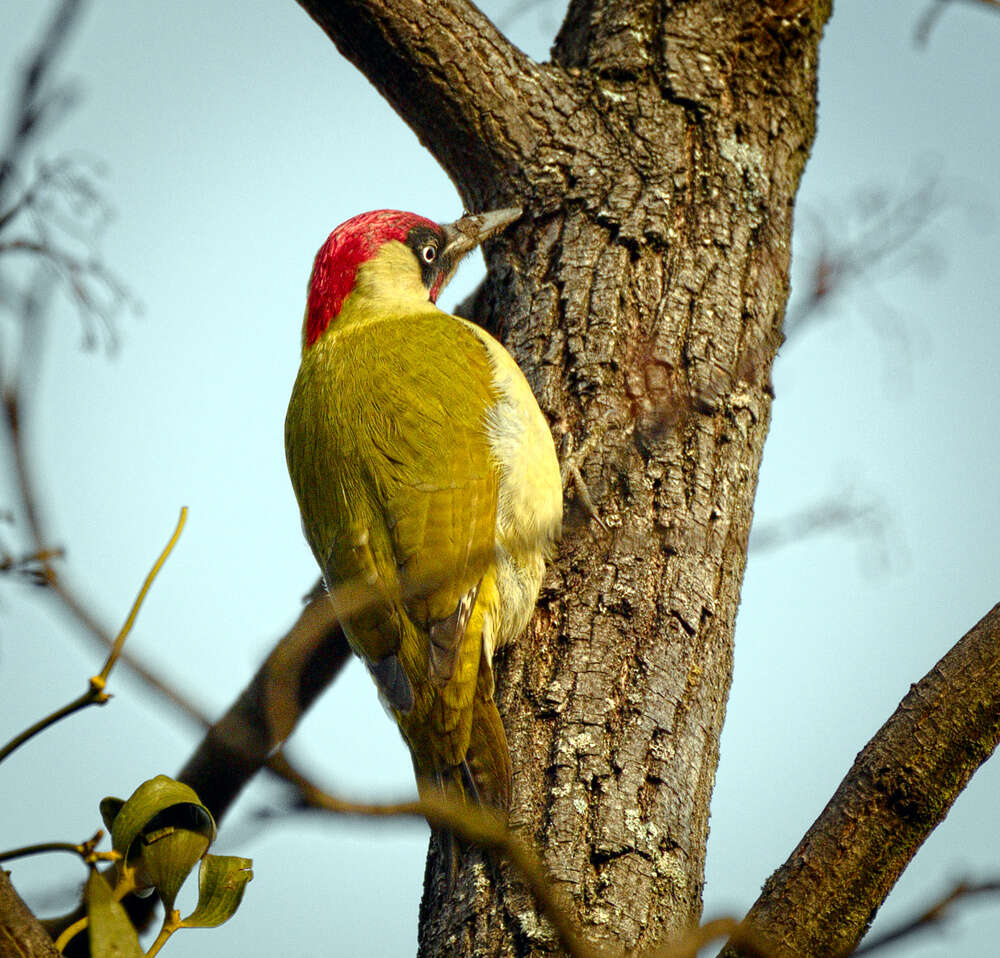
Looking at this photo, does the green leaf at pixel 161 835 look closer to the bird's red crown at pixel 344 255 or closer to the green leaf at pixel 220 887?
the green leaf at pixel 220 887

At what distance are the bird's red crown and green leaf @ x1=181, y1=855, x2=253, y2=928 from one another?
2.41 meters

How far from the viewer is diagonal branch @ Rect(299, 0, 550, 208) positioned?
123 inches

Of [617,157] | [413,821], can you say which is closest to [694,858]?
[413,821]

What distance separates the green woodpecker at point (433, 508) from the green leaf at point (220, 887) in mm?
704

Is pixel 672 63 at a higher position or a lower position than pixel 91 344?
higher

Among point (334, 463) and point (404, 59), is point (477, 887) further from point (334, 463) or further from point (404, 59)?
point (404, 59)

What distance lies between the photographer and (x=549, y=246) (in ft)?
9.93

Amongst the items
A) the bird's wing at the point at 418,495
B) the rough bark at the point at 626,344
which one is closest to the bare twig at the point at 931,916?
the rough bark at the point at 626,344

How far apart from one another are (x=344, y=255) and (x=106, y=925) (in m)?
2.81

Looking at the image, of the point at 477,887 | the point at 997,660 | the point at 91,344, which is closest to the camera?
the point at 997,660

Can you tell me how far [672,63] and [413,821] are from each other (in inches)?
107

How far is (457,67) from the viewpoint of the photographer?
3143 mm

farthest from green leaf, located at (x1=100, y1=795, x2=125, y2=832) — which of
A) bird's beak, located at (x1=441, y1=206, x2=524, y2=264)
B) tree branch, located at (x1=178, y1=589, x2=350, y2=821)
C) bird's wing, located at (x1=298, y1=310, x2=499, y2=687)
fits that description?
bird's beak, located at (x1=441, y1=206, x2=524, y2=264)

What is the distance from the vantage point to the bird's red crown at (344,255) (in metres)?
3.89
